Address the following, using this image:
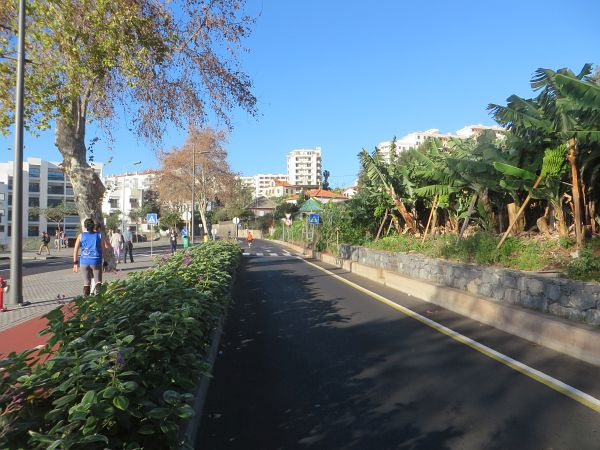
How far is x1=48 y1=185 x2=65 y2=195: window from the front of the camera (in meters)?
104

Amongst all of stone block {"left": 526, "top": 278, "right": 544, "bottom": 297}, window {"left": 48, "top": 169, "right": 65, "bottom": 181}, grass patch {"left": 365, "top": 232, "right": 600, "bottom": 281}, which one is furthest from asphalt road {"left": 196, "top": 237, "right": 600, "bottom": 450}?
window {"left": 48, "top": 169, "right": 65, "bottom": 181}

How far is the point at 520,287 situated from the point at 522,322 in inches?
46.2

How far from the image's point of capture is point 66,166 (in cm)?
1706

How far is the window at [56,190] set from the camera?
10450cm

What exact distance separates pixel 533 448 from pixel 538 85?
8771 mm

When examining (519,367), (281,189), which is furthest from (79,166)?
(281,189)

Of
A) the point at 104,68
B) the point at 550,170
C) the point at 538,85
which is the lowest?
the point at 550,170

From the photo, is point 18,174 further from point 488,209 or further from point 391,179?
point 391,179

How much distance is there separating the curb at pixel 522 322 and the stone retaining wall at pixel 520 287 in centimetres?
24

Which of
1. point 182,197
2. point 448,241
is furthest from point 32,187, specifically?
point 448,241

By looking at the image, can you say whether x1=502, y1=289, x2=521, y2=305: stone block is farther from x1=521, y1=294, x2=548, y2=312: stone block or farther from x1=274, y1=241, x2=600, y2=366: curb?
x1=274, y1=241, x2=600, y2=366: curb

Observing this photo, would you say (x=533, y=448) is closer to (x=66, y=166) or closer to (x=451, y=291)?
(x=451, y=291)

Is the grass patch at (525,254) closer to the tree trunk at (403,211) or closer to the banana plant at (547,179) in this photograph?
the banana plant at (547,179)

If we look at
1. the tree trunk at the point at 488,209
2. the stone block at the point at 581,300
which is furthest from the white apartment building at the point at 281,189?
the stone block at the point at 581,300
